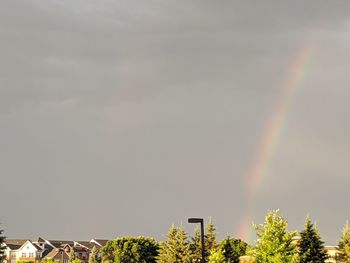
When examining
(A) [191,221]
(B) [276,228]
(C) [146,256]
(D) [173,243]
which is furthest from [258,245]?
(C) [146,256]

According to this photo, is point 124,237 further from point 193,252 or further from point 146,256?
point 193,252

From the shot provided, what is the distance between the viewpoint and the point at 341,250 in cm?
7075

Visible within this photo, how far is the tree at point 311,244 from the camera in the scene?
6525 cm

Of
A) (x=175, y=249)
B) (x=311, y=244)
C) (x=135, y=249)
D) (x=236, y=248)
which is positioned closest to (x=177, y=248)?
(x=175, y=249)

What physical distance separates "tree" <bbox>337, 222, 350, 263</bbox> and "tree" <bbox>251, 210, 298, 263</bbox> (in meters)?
23.8

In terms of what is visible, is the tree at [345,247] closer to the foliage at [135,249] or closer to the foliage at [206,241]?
the foliage at [206,241]

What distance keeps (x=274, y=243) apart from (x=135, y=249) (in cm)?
8911

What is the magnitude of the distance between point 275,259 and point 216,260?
59.2 feet

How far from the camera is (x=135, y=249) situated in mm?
133000

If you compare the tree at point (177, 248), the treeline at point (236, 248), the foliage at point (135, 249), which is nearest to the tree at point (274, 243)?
the treeline at point (236, 248)

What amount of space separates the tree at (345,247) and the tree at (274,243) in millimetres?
23845

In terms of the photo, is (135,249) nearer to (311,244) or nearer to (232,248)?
(232,248)

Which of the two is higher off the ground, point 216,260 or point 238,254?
point 238,254

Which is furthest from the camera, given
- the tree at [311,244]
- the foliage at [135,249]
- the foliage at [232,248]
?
the foliage at [135,249]
